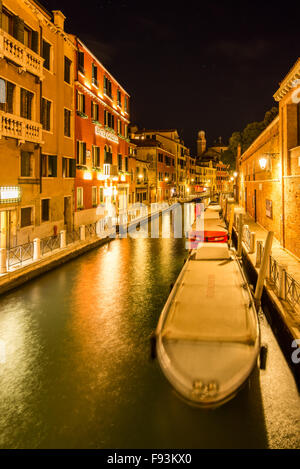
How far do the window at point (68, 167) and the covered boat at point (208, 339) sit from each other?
16891 millimetres

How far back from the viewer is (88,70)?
27.7 m

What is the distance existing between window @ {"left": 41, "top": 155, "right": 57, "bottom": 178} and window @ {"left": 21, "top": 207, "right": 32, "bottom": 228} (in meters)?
2.67

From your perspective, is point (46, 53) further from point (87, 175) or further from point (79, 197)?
point (79, 197)

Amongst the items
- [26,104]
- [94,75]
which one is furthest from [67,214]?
[94,75]

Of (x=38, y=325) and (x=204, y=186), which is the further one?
(x=204, y=186)

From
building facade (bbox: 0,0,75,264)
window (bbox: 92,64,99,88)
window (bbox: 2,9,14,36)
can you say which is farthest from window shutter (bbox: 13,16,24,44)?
window (bbox: 92,64,99,88)

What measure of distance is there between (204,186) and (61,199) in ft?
297

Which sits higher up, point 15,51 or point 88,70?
point 88,70

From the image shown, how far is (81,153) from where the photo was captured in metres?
26.7

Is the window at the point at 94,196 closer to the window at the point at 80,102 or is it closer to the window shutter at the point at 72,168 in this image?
the window shutter at the point at 72,168

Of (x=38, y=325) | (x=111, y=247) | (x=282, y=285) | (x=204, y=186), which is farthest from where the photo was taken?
(x=204, y=186)

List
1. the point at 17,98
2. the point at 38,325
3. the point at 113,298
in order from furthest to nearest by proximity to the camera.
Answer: the point at 17,98 < the point at 113,298 < the point at 38,325

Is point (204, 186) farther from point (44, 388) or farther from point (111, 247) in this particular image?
point (44, 388)

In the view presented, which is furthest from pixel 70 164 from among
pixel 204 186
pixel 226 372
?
pixel 204 186
